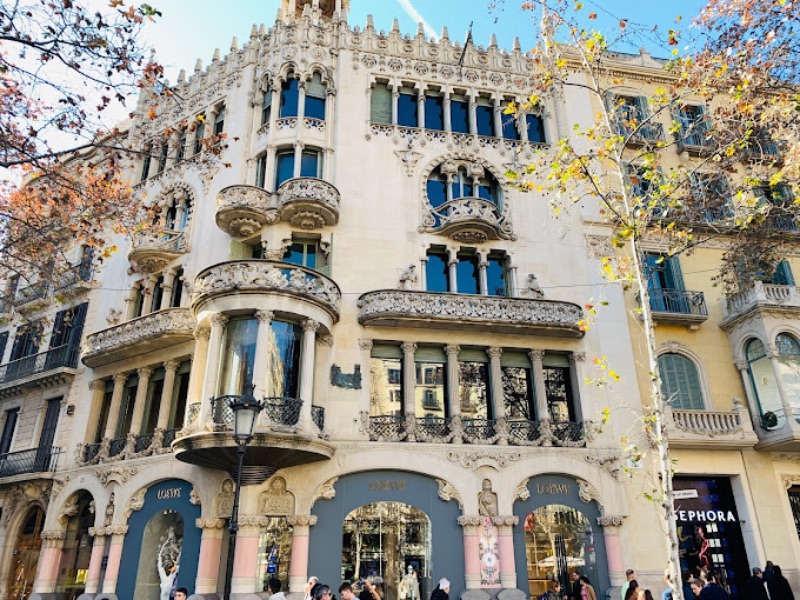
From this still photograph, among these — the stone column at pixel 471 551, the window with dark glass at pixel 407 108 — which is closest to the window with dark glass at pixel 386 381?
the stone column at pixel 471 551

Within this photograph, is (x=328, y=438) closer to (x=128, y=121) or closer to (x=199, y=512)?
(x=199, y=512)

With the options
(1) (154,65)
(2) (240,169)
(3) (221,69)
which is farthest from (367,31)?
(1) (154,65)

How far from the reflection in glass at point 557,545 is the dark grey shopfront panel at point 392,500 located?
2.37 metres

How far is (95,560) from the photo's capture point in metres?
18.6

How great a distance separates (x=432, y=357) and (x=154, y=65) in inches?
481

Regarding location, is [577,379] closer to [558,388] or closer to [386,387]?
[558,388]

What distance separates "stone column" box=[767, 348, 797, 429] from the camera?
740 inches

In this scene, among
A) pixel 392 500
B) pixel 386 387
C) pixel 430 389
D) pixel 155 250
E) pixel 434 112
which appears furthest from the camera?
pixel 434 112

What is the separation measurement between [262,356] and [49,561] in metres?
11.2

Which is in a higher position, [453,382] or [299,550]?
[453,382]

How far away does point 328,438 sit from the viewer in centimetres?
1745

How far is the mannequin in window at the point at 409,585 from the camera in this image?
16781 millimetres

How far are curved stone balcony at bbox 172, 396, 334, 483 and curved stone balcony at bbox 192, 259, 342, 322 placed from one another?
3.06 metres

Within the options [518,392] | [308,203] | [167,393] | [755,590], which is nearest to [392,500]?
[518,392]
